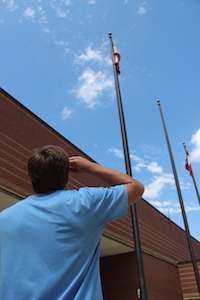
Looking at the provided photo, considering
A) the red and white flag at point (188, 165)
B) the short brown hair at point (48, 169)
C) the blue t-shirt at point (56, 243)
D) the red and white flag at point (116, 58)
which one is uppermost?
the red and white flag at point (188, 165)

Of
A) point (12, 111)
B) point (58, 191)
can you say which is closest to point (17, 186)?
point (12, 111)

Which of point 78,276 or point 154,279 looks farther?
point 154,279

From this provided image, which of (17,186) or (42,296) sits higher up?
(17,186)

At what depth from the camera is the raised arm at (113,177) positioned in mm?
1464

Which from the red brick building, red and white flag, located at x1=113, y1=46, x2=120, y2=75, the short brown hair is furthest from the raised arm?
the red brick building

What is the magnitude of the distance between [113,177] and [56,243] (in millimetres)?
486

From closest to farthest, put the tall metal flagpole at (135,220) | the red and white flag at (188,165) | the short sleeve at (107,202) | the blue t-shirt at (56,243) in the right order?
the blue t-shirt at (56,243), the short sleeve at (107,202), the tall metal flagpole at (135,220), the red and white flag at (188,165)

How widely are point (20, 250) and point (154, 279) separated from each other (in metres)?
17.7

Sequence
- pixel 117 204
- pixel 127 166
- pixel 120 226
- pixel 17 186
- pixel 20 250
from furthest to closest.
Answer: pixel 120 226, pixel 17 186, pixel 127 166, pixel 117 204, pixel 20 250

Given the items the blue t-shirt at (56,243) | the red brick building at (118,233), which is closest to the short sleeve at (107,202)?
the blue t-shirt at (56,243)

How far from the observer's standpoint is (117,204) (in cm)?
137

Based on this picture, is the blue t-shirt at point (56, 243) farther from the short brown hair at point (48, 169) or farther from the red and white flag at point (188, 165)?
the red and white flag at point (188, 165)

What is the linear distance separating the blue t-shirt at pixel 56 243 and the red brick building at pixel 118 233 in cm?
815

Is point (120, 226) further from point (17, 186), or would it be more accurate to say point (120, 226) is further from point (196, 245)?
point (196, 245)
